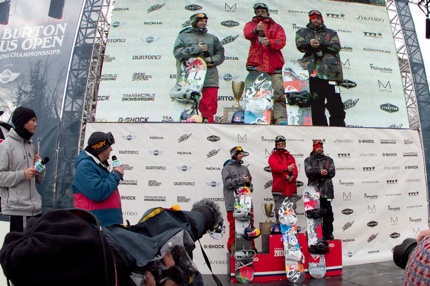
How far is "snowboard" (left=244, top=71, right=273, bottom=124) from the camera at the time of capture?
6227mm

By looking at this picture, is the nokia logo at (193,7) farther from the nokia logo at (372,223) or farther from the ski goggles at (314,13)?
the nokia logo at (372,223)

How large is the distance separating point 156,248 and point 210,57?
5.62 m

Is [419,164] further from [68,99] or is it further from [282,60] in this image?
[68,99]

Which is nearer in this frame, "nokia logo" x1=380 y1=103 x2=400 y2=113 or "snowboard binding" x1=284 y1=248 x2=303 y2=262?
"snowboard binding" x1=284 y1=248 x2=303 y2=262

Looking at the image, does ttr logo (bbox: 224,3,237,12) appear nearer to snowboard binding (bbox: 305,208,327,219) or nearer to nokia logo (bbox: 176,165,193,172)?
nokia logo (bbox: 176,165,193,172)

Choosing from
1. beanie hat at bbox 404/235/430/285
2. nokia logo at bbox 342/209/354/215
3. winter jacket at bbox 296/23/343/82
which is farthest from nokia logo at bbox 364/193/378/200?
beanie hat at bbox 404/235/430/285

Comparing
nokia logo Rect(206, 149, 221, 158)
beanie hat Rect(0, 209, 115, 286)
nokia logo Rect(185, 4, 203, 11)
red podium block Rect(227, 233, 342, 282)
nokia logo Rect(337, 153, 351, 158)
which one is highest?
nokia logo Rect(185, 4, 203, 11)

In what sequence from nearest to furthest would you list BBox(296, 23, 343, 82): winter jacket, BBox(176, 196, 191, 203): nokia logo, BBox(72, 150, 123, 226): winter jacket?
BBox(72, 150, 123, 226): winter jacket, BBox(176, 196, 191, 203): nokia logo, BBox(296, 23, 343, 82): winter jacket

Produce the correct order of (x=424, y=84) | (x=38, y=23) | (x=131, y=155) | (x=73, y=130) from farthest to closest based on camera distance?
(x=424, y=84), (x=38, y=23), (x=73, y=130), (x=131, y=155)

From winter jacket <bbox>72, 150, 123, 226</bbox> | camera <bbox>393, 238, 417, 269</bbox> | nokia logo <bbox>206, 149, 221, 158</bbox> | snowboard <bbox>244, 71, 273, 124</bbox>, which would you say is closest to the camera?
camera <bbox>393, 238, 417, 269</bbox>

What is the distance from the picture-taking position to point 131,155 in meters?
5.58

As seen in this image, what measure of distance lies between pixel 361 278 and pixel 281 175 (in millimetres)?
1701

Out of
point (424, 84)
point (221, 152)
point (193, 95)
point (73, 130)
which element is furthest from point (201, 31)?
point (424, 84)

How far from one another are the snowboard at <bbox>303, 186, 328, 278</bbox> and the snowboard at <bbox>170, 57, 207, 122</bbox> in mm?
2421
